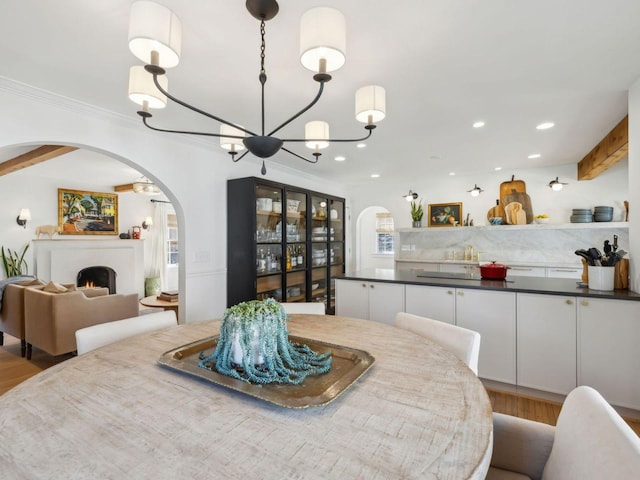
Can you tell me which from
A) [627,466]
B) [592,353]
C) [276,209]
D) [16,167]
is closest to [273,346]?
[627,466]

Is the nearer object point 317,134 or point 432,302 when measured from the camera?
point 317,134

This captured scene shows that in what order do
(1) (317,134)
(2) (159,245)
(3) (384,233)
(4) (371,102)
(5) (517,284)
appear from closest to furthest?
(4) (371,102) < (1) (317,134) < (5) (517,284) < (2) (159,245) < (3) (384,233)

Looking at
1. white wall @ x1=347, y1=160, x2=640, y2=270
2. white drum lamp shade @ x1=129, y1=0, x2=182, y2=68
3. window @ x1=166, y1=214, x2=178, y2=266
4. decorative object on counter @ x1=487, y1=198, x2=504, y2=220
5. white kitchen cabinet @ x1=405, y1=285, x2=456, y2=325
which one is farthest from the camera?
window @ x1=166, y1=214, x2=178, y2=266

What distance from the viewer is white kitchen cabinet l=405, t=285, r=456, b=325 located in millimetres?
2767

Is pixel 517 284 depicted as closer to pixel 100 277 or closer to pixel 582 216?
pixel 582 216

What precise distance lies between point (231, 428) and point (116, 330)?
122cm

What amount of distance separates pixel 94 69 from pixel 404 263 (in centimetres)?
506

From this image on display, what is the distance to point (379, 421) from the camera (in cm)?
82

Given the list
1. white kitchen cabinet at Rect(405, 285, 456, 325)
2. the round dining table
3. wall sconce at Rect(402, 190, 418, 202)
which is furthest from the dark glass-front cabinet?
the round dining table

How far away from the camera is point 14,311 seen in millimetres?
3709

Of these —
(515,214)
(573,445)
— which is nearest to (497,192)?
(515,214)

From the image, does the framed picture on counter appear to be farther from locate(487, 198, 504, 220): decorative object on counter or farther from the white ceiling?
the white ceiling

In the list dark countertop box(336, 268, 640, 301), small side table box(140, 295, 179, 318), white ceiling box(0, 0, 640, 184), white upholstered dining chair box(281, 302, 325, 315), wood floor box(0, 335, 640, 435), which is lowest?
wood floor box(0, 335, 640, 435)

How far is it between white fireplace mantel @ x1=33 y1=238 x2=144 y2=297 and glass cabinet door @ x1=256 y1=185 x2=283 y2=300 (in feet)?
10.4
